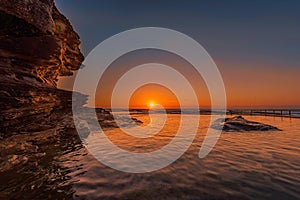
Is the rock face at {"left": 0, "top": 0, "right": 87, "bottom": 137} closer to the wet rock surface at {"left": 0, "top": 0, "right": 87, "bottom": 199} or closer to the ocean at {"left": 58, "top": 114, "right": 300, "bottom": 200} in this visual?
the wet rock surface at {"left": 0, "top": 0, "right": 87, "bottom": 199}

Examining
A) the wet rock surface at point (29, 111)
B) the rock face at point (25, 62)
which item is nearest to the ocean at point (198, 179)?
the wet rock surface at point (29, 111)

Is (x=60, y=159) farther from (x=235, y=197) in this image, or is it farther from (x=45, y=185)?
(x=235, y=197)

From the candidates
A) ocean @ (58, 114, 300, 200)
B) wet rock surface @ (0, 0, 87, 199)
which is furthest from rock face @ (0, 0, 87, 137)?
ocean @ (58, 114, 300, 200)

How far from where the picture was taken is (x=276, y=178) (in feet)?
18.6

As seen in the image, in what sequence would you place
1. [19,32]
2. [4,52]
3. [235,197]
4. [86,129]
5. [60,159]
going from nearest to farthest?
[235,197]
[60,159]
[4,52]
[19,32]
[86,129]

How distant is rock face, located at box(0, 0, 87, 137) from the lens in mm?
10695

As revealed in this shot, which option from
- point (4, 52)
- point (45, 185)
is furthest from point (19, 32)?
point (45, 185)

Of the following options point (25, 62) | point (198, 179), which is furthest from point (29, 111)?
point (198, 179)

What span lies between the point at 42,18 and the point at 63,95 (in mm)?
7322

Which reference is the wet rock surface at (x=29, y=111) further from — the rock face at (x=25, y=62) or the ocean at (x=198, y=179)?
the ocean at (x=198, y=179)

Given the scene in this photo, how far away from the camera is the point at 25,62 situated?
13.9m

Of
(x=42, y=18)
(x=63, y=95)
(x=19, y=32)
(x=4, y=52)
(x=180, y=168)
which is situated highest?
(x=42, y=18)

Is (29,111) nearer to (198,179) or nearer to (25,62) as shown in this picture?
(25,62)

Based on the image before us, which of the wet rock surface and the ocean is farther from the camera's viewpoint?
the wet rock surface
